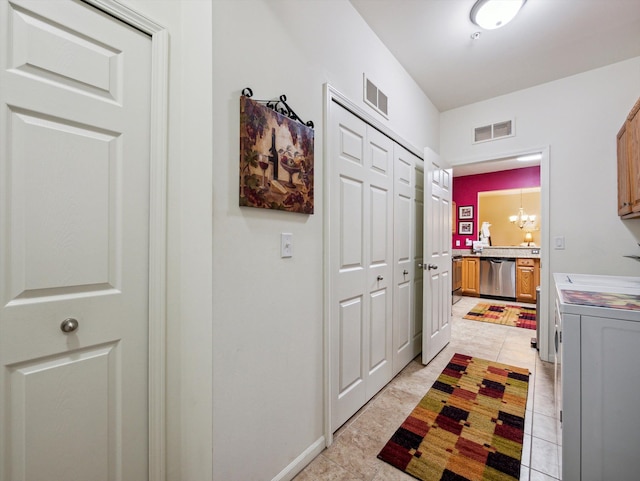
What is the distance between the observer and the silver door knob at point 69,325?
938 mm

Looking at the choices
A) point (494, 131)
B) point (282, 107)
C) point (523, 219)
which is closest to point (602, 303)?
point (282, 107)

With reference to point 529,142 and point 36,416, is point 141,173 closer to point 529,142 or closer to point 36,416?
point 36,416

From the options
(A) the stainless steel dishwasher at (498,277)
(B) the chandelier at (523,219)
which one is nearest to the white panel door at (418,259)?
(A) the stainless steel dishwasher at (498,277)

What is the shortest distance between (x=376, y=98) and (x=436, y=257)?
1649 millimetres

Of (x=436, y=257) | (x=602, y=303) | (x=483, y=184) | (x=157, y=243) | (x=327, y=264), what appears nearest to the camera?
(x=157, y=243)

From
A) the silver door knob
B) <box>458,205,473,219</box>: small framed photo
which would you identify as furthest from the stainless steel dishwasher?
the silver door knob

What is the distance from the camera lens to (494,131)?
126 inches

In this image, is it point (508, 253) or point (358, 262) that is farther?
point (508, 253)

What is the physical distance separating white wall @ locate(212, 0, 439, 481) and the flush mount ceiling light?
892mm

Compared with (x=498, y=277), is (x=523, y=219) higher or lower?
higher

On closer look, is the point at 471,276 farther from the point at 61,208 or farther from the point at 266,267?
the point at 61,208

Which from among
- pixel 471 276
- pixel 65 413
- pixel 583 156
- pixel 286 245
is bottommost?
pixel 471 276

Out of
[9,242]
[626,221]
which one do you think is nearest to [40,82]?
[9,242]

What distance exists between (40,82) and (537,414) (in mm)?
3133
